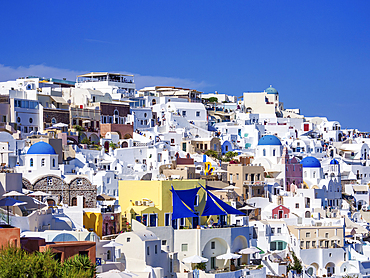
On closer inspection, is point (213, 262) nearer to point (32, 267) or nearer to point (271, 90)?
point (32, 267)

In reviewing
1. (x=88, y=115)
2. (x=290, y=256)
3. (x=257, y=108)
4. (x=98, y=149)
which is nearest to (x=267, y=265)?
(x=290, y=256)

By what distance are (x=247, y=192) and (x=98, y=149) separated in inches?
616

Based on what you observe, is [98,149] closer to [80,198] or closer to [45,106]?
[45,106]

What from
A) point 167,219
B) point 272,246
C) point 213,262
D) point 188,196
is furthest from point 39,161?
point 272,246

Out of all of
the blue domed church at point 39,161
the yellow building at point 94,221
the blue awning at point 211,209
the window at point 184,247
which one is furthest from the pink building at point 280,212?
the yellow building at point 94,221

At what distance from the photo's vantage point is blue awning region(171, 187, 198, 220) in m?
40.8

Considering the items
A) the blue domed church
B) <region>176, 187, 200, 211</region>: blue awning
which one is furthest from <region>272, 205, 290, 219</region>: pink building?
the blue domed church

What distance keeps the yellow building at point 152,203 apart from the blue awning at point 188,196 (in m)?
0.37

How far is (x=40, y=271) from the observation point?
902 inches

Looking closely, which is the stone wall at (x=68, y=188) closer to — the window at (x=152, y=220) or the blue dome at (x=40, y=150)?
the blue dome at (x=40, y=150)

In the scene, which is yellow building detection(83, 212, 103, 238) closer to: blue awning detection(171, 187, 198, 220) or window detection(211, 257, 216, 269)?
blue awning detection(171, 187, 198, 220)

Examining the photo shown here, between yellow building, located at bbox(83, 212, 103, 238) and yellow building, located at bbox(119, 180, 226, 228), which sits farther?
yellow building, located at bbox(119, 180, 226, 228)

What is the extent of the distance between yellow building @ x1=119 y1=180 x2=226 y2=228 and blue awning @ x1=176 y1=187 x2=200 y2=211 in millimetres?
369

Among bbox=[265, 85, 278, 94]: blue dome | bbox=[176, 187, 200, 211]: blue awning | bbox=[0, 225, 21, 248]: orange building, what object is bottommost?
bbox=[0, 225, 21, 248]: orange building
